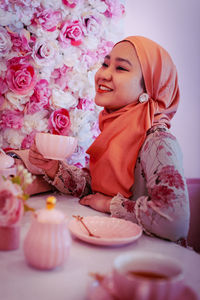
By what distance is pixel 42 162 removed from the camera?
5.22 feet

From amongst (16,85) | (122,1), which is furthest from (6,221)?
(122,1)

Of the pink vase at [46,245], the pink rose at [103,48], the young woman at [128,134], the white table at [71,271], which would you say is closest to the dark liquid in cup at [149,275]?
the white table at [71,271]

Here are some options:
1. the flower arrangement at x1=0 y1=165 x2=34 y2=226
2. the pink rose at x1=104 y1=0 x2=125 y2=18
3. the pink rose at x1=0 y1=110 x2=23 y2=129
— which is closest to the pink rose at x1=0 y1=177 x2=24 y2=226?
the flower arrangement at x1=0 y1=165 x2=34 y2=226

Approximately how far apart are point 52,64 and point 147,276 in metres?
1.59

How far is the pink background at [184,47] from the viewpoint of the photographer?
2.56 m

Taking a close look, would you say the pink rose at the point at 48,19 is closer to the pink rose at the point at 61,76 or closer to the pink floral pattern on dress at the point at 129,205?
the pink rose at the point at 61,76

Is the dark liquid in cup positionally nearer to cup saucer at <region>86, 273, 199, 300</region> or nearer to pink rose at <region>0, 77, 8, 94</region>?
cup saucer at <region>86, 273, 199, 300</region>

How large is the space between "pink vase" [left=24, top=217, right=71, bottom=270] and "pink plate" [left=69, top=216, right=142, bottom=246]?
180mm

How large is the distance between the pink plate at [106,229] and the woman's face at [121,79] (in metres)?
0.62

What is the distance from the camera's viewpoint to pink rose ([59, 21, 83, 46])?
200cm

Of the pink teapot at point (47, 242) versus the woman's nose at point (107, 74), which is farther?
the woman's nose at point (107, 74)

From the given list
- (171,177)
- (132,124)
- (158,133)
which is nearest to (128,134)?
(132,124)

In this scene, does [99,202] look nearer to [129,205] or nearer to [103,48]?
[129,205]

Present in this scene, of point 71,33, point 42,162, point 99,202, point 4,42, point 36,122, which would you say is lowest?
point 99,202
